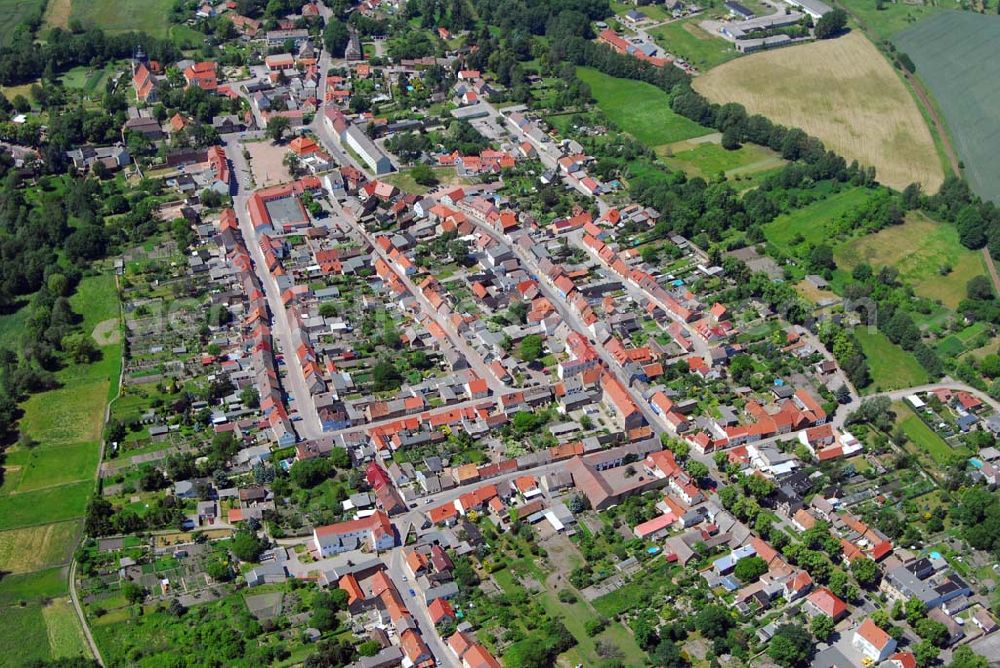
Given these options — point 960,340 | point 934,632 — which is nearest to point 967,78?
point 960,340

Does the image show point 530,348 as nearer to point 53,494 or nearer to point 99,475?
point 99,475

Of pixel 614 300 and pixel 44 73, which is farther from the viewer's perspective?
pixel 44 73

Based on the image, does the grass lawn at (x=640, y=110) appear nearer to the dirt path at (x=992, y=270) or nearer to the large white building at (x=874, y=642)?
the dirt path at (x=992, y=270)

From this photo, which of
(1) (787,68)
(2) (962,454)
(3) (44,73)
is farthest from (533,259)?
(3) (44,73)

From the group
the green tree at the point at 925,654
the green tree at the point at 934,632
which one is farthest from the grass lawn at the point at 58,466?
the green tree at the point at 934,632

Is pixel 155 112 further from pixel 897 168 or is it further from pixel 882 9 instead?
pixel 882 9

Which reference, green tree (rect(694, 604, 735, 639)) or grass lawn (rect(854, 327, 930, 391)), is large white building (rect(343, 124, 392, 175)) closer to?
grass lawn (rect(854, 327, 930, 391))

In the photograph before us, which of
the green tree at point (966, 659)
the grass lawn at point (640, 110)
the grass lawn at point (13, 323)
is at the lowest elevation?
the grass lawn at point (13, 323)
